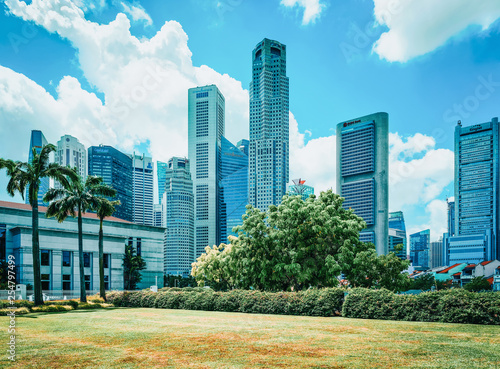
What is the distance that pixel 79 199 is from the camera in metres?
39.5

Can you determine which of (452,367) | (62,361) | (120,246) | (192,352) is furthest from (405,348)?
(120,246)

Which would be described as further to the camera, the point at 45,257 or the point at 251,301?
the point at 45,257

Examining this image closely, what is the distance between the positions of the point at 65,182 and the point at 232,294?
17.3m

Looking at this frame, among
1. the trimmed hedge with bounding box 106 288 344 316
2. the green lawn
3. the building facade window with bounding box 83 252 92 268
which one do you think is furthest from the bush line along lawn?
the building facade window with bounding box 83 252 92 268

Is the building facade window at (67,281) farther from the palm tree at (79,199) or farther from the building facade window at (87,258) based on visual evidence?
the palm tree at (79,199)

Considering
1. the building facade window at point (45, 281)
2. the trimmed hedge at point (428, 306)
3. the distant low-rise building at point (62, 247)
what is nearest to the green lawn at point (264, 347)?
the trimmed hedge at point (428, 306)

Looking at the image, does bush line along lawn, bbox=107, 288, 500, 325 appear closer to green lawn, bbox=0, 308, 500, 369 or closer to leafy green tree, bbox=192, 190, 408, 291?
Answer: green lawn, bbox=0, 308, 500, 369

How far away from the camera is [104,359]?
10.3 m

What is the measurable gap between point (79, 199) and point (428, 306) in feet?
107

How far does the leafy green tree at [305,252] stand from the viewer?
3170cm

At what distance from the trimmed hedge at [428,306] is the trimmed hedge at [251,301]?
1339 mm

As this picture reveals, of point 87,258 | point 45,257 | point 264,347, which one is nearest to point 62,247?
point 45,257

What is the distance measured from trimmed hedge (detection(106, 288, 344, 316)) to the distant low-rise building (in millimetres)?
19953

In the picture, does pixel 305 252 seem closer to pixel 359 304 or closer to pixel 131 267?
pixel 359 304
